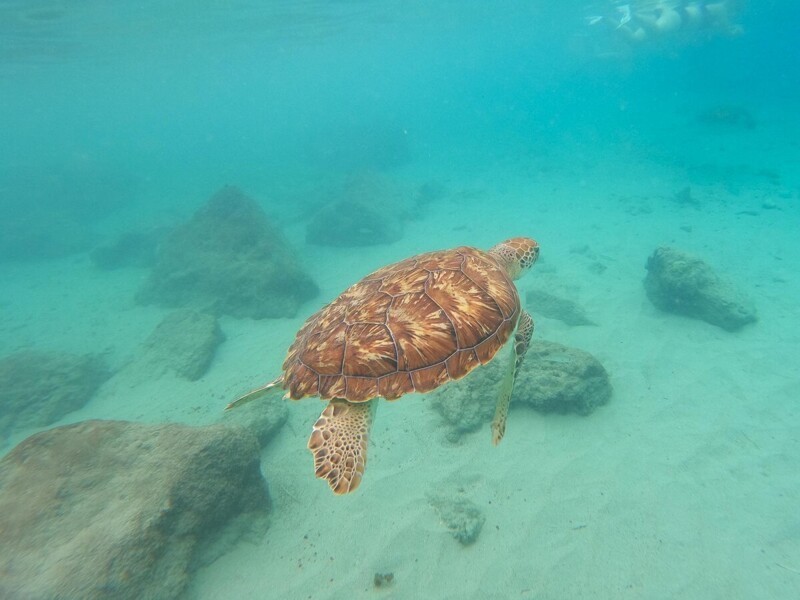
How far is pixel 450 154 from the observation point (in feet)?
95.2

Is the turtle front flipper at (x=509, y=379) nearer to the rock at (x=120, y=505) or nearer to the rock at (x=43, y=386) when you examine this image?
the rock at (x=120, y=505)

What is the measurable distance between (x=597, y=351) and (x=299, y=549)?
19.3 ft

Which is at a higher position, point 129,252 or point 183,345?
point 183,345

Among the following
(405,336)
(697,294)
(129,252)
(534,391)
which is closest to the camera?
(405,336)

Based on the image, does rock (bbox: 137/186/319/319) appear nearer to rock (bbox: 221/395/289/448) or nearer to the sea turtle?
rock (bbox: 221/395/289/448)

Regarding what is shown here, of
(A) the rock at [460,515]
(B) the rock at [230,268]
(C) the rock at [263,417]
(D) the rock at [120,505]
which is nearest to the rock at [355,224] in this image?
(B) the rock at [230,268]

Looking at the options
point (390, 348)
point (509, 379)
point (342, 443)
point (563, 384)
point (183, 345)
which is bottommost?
point (183, 345)

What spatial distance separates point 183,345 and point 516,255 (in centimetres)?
763

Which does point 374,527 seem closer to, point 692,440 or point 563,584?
point 563,584

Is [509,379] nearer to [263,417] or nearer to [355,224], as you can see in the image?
[263,417]

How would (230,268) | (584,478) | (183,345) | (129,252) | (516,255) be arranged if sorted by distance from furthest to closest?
(129,252) < (230,268) < (183,345) < (516,255) < (584,478)

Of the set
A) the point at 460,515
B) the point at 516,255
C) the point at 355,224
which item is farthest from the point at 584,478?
the point at 355,224

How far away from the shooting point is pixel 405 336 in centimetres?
302

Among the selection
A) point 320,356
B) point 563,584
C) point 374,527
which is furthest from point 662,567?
point 320,356
